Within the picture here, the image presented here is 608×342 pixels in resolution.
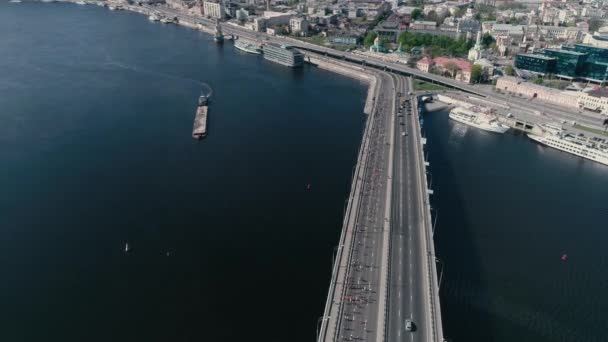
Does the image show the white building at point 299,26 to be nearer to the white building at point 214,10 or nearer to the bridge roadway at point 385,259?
the white building at point 214,10

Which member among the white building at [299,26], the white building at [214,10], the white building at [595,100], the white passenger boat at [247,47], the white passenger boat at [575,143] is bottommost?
the white passenger boat at [575,143]

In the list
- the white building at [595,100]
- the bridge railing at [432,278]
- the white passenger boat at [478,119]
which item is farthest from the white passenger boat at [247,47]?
the bridge railing at [432,278]

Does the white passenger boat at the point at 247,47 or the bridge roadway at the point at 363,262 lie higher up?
the white passenger boat at the point at 247,47

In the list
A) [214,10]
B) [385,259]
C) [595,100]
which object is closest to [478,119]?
[595,100]

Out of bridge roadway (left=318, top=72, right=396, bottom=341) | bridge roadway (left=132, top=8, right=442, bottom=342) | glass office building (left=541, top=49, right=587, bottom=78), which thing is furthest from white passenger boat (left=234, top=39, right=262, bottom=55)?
glass office building (left=541, top=49, right=587, bottom=78)

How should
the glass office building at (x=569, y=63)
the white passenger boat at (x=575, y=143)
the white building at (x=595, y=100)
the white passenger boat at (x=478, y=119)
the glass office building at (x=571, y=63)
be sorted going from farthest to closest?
the glass office building at (x=569, y=63) < the glass office building at (x=571, y=63) < the white building at (x=595, y=100) < the white passenger boat at (x=478, y=119) < the white passenger boat at (x=575, y=143)

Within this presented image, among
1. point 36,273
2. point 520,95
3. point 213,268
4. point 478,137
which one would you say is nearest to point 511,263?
point 213,268

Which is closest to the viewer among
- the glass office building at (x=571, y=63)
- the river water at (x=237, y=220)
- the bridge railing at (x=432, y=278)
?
the bridge railing at (x=432, y=278)

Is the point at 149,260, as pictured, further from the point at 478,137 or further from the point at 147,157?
the point at 478,137
